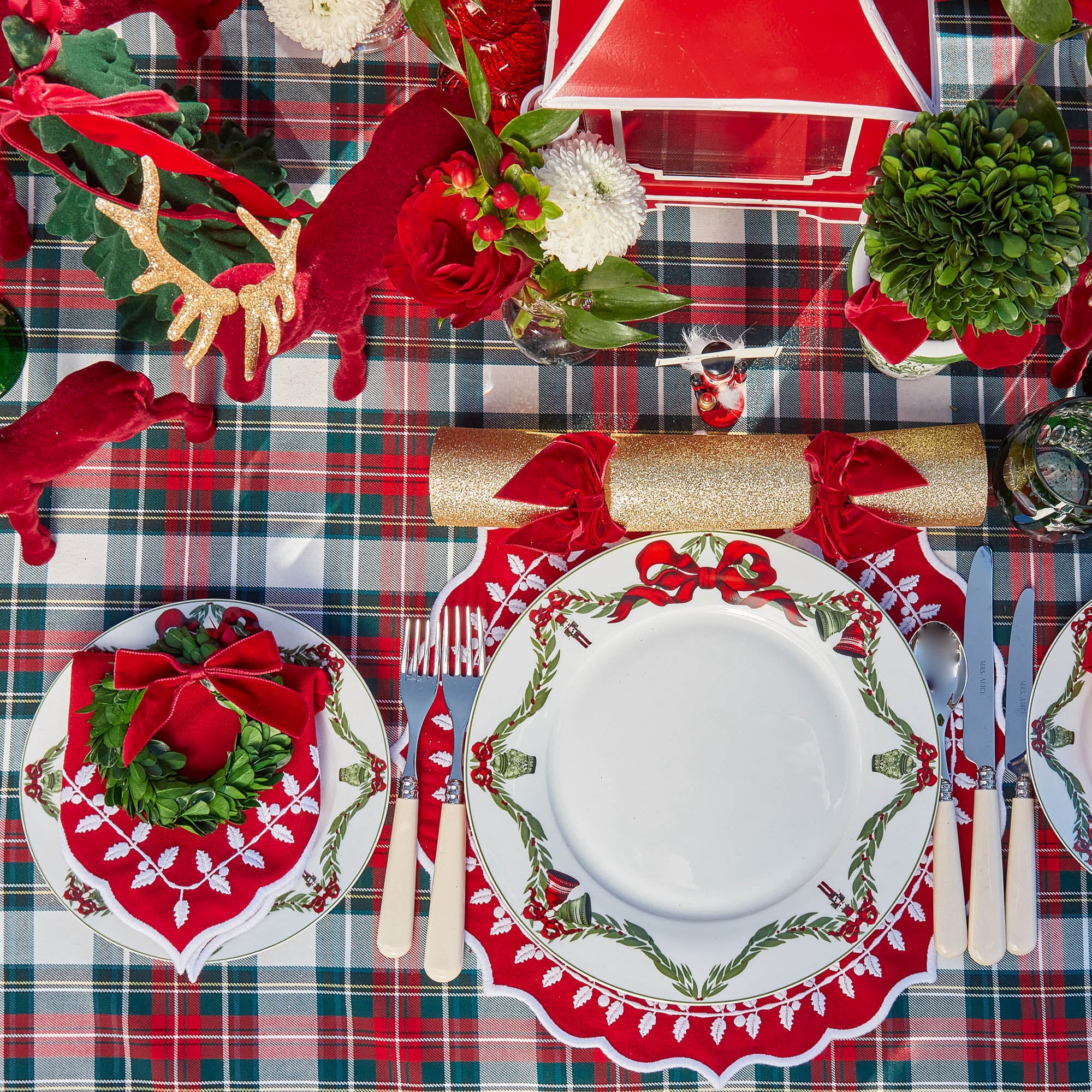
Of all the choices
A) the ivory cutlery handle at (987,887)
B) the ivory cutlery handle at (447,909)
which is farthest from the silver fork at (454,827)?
the ivory cutlery handle at (987,887)

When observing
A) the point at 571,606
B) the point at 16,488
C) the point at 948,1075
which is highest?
the point at 16,488

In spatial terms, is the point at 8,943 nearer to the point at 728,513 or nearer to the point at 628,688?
the point at 628,688

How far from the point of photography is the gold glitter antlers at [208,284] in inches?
26.8

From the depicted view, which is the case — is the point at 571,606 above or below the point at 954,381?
below

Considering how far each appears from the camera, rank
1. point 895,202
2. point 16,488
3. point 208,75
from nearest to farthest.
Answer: point 895,202, point 16,488, point 208,75

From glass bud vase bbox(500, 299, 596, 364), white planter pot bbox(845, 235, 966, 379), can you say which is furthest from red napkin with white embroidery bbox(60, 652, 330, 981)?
white planter pot bbox(845, 235, 966, 379)

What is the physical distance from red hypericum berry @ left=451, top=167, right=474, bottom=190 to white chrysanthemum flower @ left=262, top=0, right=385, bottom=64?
8.8 inches

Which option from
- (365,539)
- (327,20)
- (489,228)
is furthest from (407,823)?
(327,20)

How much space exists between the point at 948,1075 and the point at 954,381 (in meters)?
0.73

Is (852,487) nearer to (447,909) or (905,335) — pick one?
(905,335)

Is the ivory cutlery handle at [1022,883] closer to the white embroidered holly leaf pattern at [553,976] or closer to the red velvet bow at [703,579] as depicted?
the red velvet bow at [703,579]

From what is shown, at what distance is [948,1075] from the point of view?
0.92m

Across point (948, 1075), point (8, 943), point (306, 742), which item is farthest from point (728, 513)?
point (8, 943)

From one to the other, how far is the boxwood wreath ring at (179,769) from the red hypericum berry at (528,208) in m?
0.49
